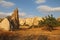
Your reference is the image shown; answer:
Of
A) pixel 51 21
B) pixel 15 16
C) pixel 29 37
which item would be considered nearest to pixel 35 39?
pixel 29 37

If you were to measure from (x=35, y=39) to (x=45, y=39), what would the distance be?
0.78 m

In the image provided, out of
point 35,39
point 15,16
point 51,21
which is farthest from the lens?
point 51,21

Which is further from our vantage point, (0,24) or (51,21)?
(51,21)

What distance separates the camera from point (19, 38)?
547 inches

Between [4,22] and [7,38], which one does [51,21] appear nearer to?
[4,22]

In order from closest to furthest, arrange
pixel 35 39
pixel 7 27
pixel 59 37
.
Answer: pixel 35 39
pixel 59 37
pixel 7 27

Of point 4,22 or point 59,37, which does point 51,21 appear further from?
point 59,37

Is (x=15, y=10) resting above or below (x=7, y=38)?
above

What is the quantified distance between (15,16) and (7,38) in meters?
12.7

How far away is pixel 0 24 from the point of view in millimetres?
22500

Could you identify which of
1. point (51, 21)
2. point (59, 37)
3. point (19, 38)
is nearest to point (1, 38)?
point (19, 38)

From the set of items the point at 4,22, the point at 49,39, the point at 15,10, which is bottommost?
the point at 49,39

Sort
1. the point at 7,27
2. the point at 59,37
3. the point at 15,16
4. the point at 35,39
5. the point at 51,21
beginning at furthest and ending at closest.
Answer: the point at 51,21 < the point at 15,16 < the point at 7,27 < the point at 59,37 < the point at 35,39

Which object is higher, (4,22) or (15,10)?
(15,10)
